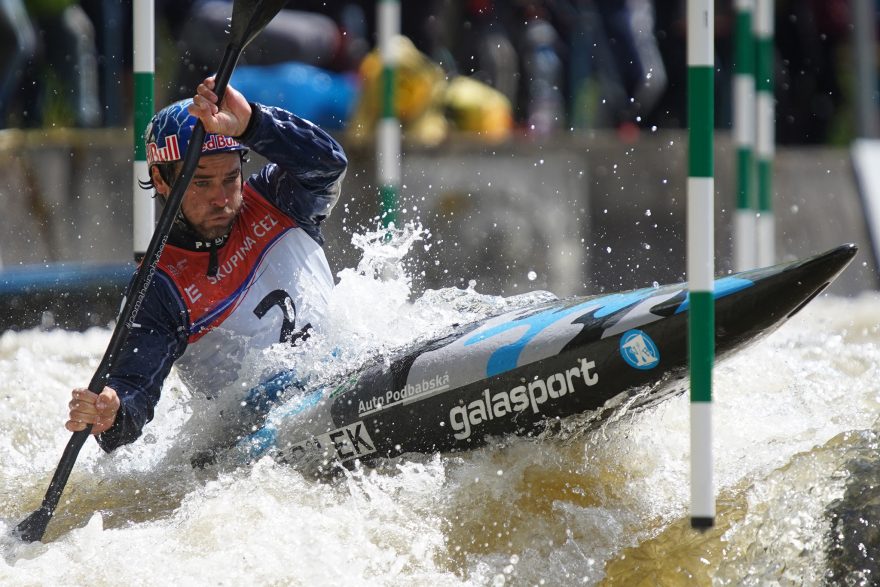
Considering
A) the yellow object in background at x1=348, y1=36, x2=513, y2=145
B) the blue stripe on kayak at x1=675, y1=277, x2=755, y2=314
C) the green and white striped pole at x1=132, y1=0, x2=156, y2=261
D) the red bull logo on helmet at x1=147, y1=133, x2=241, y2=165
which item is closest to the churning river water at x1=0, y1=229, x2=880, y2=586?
the blue stripe on kayak at x1=675, y1=277, x2=755, y2=314

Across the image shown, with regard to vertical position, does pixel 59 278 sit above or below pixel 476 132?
below

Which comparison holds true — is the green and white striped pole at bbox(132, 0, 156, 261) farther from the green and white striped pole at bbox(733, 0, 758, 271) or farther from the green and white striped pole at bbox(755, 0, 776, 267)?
the green and white striped pole at bbox(755, 0, 776, 267)

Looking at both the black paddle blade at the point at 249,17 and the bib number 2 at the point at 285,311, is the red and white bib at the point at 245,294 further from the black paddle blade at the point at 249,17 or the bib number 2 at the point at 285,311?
the black paddle blade at the point at 249,17

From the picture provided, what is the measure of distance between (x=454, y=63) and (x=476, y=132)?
71cm

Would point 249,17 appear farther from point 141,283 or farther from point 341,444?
point 341,444

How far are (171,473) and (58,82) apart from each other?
4.37 m

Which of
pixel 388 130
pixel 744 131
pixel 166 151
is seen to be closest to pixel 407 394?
pixel 166 151

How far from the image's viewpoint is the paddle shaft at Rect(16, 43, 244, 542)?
3.36 meters

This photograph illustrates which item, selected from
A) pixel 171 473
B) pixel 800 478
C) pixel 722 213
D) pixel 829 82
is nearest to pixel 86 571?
pixel 171 473

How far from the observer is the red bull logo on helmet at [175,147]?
361 centimetres

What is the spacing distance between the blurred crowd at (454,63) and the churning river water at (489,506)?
145 inches

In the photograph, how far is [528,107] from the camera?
8344 millimetres

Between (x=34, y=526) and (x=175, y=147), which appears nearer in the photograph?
(x=34, y=526)

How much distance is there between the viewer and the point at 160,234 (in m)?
3.41
